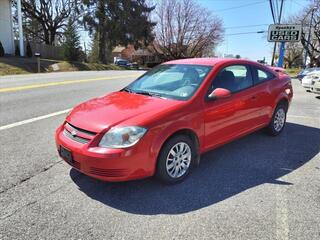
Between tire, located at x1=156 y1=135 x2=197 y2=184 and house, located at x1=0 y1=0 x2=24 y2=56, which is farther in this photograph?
house, located at x1=0 y1=0 x2=24 y2=56

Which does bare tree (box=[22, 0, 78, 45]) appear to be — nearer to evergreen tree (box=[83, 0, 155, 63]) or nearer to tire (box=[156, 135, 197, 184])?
evergreen tree (box=[83, 0, 155, 63])

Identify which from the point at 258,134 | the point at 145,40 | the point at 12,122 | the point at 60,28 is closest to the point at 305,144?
the point at 258,134

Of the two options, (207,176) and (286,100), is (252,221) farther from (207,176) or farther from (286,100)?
(286,100)

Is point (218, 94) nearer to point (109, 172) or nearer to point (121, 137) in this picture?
point (121, 137)

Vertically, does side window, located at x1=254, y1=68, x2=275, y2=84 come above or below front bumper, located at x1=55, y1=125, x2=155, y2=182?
above

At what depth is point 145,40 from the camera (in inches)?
1647

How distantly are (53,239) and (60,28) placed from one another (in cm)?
4879

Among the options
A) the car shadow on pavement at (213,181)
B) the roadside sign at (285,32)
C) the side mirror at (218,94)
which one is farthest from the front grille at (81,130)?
the roadside sign at (285,32)

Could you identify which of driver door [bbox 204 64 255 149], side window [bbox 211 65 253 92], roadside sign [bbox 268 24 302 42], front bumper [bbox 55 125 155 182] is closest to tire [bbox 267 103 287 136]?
driver door [bbox 204 64 255 149]

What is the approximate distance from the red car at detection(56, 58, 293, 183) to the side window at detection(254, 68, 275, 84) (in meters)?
0.02

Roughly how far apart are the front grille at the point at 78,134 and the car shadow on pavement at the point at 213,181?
0.60m

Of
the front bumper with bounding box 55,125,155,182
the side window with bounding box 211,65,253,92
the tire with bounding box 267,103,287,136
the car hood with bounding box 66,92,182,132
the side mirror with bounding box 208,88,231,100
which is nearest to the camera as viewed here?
the front bumper with bounding box 55,125,155,182

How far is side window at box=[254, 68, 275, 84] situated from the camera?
18.0 feet

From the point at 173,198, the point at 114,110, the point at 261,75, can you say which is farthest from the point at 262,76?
the point at 173,198
